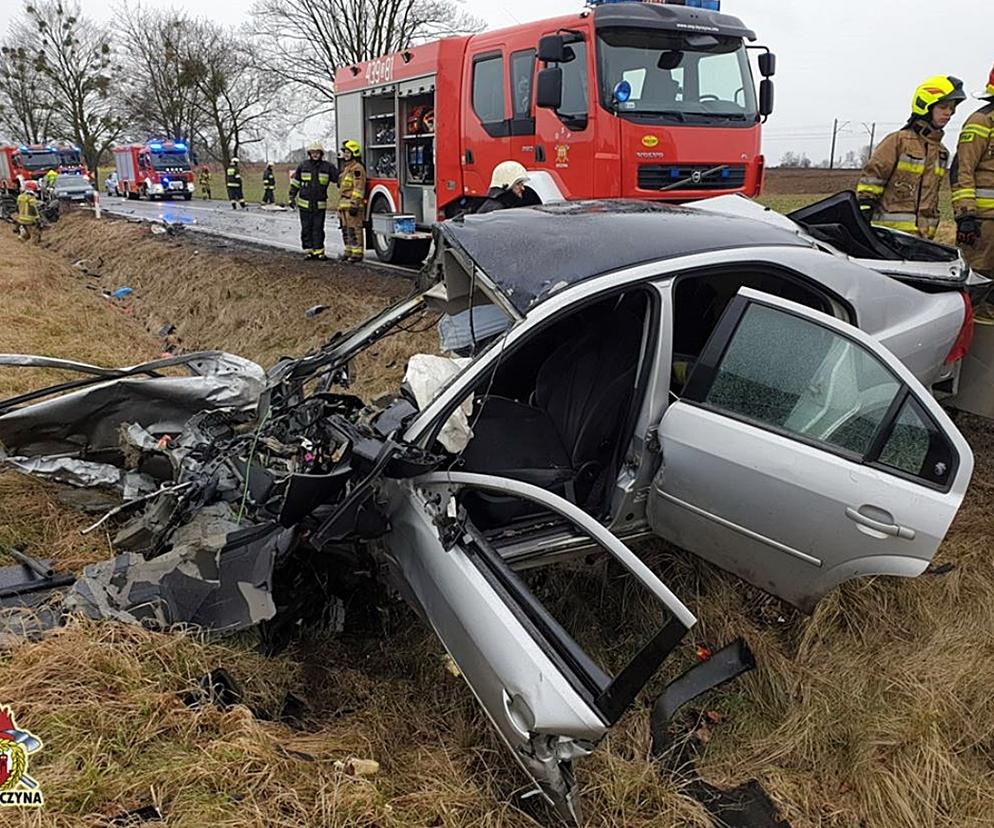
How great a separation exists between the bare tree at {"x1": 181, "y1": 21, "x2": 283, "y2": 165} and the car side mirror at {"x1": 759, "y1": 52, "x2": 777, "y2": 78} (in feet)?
107

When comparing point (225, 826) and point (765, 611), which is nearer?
point (225, 826)

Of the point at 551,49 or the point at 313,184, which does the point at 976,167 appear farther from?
the point at 313,184

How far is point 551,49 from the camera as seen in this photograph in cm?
686

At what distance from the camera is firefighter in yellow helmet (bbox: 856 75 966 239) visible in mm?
5266

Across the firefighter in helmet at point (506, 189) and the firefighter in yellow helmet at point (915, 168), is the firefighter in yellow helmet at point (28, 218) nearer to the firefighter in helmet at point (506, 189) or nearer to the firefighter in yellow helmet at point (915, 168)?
the firefighter in helmet at point (506, 189)

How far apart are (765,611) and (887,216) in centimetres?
373

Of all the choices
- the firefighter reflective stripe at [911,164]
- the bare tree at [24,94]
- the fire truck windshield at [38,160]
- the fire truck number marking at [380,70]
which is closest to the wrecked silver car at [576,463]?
the firefighter reflective stripe at [911,164]

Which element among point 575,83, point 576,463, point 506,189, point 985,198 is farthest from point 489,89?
Answer: point 576,463

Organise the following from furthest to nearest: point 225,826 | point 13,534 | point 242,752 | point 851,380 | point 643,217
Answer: point 13,534 → point 643,217 → point 851,380 → point 242,752 → point 225,826

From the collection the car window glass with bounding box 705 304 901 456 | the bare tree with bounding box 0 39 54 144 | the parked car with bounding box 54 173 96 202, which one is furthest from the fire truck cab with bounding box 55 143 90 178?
the car window glass with bounding box 705 304 901 456

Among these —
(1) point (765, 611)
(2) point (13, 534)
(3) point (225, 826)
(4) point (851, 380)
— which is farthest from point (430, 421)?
(2) point (13, 534)

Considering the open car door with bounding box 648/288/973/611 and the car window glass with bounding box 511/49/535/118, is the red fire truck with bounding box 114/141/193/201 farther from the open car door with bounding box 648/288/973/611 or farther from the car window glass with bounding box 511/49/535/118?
the open car door with bounding box 648/288/973/611

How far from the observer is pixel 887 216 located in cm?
571

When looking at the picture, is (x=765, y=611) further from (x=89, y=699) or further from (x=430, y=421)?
(x=89, y=699)
